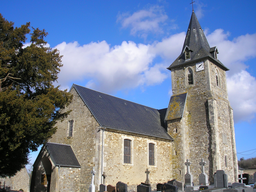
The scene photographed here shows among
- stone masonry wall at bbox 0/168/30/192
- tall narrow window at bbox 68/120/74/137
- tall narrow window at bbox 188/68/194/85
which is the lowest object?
stone masonry wall at bbox 0/168/30/192

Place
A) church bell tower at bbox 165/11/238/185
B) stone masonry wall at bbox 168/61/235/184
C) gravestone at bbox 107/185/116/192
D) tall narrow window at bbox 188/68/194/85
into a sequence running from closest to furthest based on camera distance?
gravestone at bbox 107/185/116/192 → stone masonry wall at bbox 168/61/235/184 → church bell tower at bbox 165/11/238/185 → tall narrow window at bbox 188/68/194/85

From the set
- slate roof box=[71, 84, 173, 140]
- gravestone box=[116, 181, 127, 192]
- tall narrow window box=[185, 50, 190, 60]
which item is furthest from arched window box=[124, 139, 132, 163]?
tall narrow window box=[185, 50, 190, 60]

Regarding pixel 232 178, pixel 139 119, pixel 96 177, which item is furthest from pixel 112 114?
pixel 232 178

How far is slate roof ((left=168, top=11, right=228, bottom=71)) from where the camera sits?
24.8 meters

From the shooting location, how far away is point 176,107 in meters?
24.2

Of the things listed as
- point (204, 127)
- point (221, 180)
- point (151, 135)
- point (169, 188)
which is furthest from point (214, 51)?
point (169, 188)

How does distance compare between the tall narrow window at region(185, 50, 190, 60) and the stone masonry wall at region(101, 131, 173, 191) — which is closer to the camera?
the stone masonry wall at region(101, 131, 173, 191)

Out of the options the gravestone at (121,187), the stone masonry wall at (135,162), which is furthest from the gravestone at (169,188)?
the stone masonry wall at (135,162)

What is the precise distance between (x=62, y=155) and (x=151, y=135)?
727 centimetres

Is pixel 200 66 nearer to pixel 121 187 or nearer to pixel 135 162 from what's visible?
pixel 135 162

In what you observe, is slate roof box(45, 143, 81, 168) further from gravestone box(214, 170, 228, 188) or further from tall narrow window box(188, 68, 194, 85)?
tall narrow window box(188, 68, 194, 85)

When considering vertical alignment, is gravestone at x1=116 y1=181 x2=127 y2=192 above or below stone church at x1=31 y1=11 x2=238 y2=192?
below

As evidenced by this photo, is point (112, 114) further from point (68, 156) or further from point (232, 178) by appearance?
point (232, 178)

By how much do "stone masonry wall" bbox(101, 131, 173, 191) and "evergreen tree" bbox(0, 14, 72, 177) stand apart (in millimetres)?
4892
